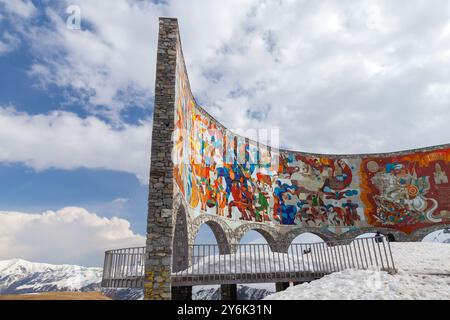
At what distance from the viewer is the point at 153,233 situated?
9.30 meters

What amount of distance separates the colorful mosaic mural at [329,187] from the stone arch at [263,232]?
0.47m

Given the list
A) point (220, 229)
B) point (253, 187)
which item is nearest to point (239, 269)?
point (220, 229)

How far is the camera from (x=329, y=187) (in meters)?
23.9

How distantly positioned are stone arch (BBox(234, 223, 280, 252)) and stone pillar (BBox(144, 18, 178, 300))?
9.50 meters

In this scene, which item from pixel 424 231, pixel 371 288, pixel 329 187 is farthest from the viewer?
pixel 329 187

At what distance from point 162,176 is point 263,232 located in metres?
12.4

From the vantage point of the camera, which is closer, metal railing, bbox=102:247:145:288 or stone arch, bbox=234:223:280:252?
metal railing, bbox=102:247:145:288

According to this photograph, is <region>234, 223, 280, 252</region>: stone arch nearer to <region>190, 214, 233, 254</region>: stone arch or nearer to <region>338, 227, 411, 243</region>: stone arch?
<region>190, 214, 233, 254</region>: stone arch

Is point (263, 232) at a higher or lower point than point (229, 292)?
higher

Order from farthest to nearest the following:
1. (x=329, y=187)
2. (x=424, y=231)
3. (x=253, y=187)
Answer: (x=329, y=187) → (x=424, y=231) → (x=253, y=187)

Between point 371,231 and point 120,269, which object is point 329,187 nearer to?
point 371,231

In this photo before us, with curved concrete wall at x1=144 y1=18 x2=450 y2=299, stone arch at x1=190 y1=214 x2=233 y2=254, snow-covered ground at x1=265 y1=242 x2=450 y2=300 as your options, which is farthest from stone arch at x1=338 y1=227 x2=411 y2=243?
snow-covered ground at x1=265 y1=242 x2=450 y2=300

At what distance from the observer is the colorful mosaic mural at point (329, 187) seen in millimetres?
19094

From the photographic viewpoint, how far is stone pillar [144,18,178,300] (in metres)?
8.95
